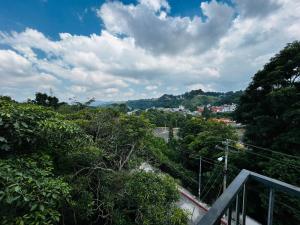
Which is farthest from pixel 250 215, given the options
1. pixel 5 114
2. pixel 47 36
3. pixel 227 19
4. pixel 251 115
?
pixel 47 36

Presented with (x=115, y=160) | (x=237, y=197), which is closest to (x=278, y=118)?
(x=115, y=160)

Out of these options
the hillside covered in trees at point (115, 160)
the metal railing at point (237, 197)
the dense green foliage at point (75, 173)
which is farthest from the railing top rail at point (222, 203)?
the dense green foliage at point (75, 173)

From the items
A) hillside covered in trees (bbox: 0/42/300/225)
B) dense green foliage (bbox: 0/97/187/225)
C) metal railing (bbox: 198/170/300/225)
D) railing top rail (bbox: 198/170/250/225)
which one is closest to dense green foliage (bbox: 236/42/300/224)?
hillside covered in trees (bbox: 0/42/300/225)

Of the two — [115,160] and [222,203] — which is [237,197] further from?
[115,160]

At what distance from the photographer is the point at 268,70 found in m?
8.73

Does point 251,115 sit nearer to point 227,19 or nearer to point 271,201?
point 227,19

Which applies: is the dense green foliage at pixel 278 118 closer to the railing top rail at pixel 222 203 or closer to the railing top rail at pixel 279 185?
the railing top rail at pixel 279 185

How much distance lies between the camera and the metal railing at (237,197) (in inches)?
26.5

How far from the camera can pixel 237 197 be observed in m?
0.90

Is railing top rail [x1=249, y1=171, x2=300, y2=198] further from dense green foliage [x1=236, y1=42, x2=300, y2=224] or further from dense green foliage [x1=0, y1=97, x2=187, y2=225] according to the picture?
dense green foliage [x1=236, y1=42, x2=300, y2=224]

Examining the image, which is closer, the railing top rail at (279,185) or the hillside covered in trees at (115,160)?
the railing top rail at (279,185)

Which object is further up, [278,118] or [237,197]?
[237,197]

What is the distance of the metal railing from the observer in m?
0.67

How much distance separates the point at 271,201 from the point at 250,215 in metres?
9.53
